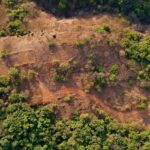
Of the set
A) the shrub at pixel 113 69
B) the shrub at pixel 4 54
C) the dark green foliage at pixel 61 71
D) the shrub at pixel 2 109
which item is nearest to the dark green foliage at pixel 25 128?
the shrub at pixel 2 109

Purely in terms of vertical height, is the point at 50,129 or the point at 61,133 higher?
the point at 50,129

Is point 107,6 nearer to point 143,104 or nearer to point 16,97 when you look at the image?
point 143,104

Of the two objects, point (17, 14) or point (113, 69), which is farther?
point (17, 14)

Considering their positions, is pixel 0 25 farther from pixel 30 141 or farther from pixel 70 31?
pixel 30 141

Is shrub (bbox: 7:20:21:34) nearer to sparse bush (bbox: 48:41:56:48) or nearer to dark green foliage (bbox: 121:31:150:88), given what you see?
sparse bush (bbox: 48:41:56:48)

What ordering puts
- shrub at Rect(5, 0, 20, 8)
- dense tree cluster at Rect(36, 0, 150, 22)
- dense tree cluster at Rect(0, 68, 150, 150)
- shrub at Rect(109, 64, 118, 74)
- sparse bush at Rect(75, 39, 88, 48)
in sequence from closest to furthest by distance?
dense tree cluster at Rect(0, 68, 150, 150) → sparse bush at Rect(75, 39, 88, 48) → shrub at Rect(109, 64, 118, 74) → shrub at Rect(5, 0, 20, 8) → dense tree cluster at Rect(36, 0, 150, 22)

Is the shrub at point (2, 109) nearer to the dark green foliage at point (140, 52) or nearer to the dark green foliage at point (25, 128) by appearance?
the dark green foliage at point (25, 128)

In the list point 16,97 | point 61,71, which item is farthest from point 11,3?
point 16,97

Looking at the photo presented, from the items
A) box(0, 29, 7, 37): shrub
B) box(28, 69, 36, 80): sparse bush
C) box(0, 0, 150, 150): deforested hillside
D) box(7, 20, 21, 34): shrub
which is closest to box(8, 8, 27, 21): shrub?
box(0, 0, 150, 150): deforested hillside
